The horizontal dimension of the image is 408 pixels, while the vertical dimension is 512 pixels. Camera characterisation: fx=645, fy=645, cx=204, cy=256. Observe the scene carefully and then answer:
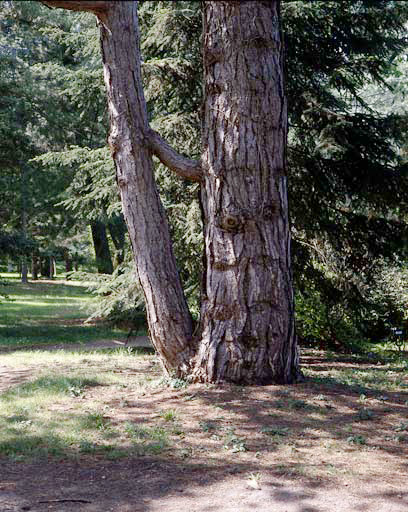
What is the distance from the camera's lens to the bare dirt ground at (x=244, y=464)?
4055mm

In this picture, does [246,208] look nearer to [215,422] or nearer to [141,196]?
[141,196]

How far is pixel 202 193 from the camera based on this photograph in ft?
22.6

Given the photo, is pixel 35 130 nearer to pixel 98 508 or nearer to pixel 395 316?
pixel 395 316

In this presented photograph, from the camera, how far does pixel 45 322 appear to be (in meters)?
21.2

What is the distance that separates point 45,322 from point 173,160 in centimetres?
1534

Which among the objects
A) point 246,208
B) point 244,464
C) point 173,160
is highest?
point 173,160

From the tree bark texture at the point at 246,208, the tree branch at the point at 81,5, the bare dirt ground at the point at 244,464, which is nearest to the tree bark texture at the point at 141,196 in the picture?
the tree branch at the point at 81,5

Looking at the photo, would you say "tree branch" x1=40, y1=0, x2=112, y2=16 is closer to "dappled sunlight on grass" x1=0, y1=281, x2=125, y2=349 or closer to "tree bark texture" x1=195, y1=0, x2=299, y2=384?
"tree bark texture" x1=195, y1=0, x2=299, y2=384

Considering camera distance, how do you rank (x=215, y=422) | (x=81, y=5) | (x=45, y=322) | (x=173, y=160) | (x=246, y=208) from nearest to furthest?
(x=215, y=422) → (x=81, y=5) → (x=246, y=208) → (x=173, y=160) → (x=45, y=322)

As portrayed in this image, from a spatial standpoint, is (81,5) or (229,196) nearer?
(81,5)

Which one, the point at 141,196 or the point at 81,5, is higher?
the point at 81,5

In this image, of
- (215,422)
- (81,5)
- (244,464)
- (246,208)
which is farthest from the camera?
(246,208)

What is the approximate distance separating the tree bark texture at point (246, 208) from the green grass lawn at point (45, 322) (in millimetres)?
4859

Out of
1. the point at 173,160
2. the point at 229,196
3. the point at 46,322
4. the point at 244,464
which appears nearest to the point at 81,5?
the point at 173,160
